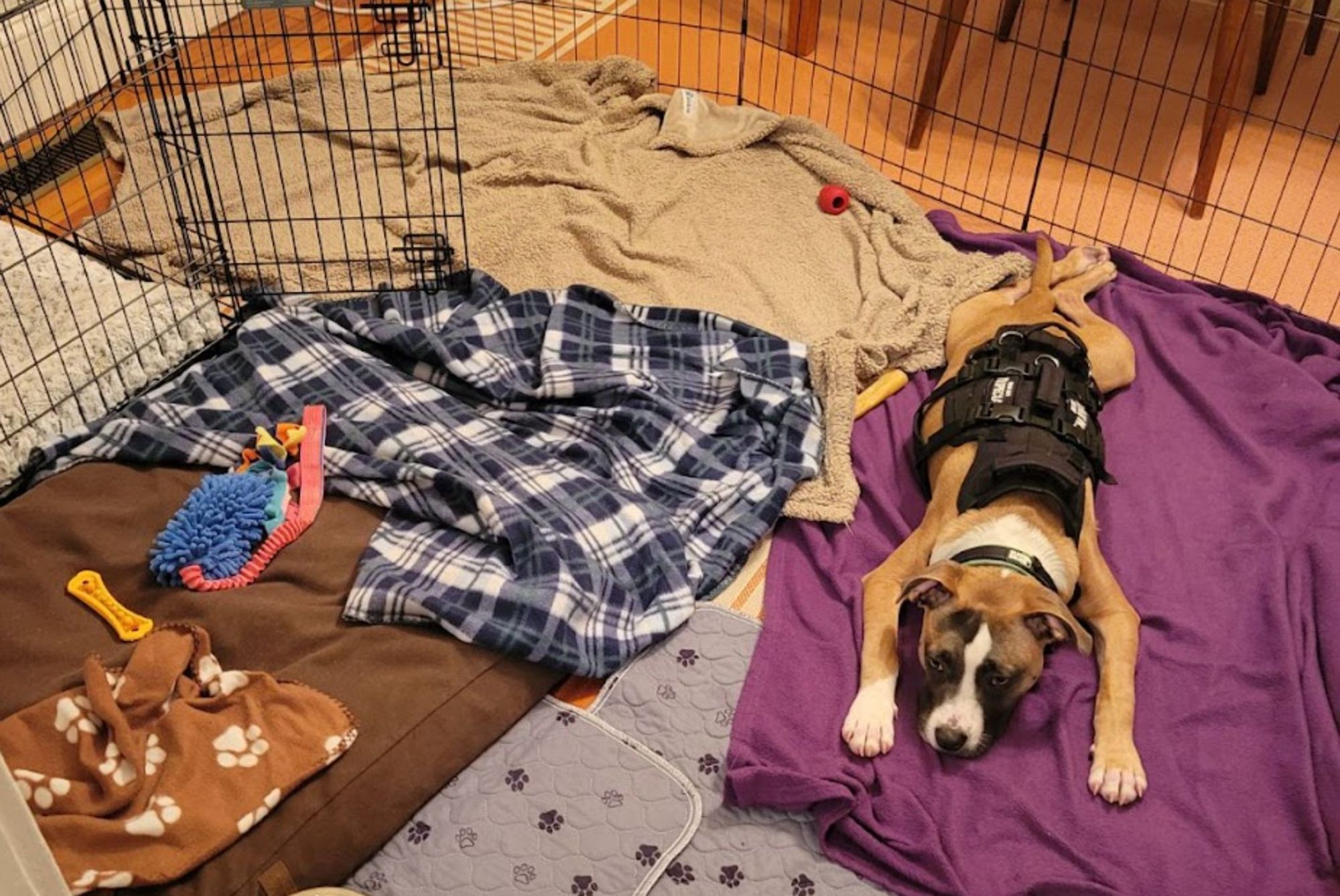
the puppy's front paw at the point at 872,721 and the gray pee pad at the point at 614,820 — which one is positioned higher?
the puppy's front paw at the point at 872,721

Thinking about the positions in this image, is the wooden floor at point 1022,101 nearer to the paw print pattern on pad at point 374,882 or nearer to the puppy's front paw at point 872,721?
the puppy's front paw at point 872,721

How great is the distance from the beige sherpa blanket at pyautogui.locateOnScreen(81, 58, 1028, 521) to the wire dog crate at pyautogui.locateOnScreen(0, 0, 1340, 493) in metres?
0.02

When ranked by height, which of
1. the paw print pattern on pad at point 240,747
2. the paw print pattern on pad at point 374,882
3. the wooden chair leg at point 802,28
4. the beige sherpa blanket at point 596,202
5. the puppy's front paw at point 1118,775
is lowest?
the paw print pattern on pad at point 374,882

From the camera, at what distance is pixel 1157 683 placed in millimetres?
2178

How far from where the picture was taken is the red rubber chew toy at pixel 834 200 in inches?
126

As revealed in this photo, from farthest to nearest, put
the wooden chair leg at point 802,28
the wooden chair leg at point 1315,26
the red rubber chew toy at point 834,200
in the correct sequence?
the wooden chair leg at point 802,28 → the wooden chair leg at point 1315,26 → the red rubber chew toy at point 834,200

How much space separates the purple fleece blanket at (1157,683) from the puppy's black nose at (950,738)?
5 cm

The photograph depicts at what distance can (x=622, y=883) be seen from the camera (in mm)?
1895

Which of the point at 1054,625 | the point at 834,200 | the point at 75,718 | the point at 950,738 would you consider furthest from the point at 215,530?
the point at 834,200

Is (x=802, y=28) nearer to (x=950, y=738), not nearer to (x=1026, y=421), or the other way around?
(x=1026, y=421)

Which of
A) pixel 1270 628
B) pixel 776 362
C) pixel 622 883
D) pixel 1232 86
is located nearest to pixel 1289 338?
pixel 1232 86

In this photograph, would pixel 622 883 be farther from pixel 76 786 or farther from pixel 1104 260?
pixel 1104 260

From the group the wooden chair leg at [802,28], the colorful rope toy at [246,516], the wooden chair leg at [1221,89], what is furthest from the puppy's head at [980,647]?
the wooden chair leg at [802,28]

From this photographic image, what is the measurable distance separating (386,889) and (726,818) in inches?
19.6
